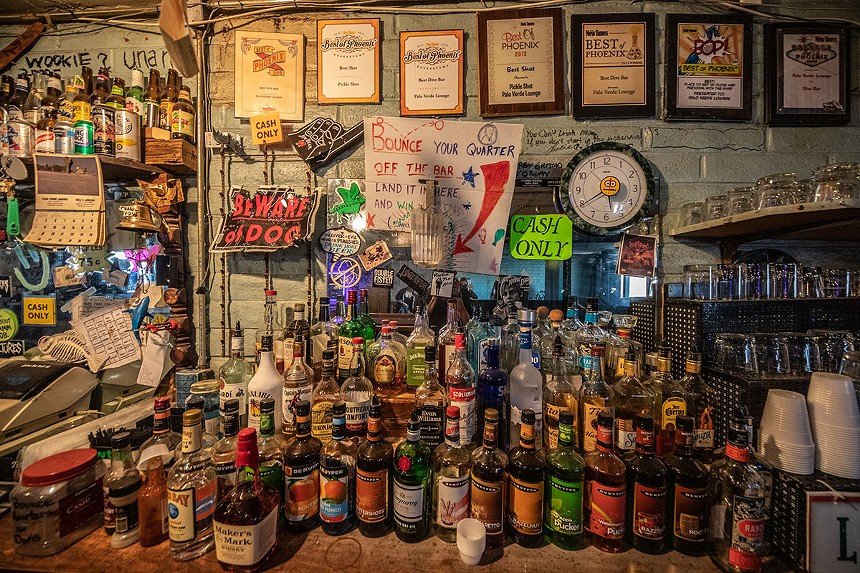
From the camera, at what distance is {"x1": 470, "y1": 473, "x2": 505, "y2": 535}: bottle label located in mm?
978

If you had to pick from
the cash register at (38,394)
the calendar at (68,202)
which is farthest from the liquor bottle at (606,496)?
the calendar at (68,202)

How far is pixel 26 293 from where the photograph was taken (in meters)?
2.02

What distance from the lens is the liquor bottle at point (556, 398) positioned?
3.69 ft

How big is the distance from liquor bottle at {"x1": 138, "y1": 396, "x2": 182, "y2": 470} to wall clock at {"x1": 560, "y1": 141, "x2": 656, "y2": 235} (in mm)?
1946

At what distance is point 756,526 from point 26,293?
362cm

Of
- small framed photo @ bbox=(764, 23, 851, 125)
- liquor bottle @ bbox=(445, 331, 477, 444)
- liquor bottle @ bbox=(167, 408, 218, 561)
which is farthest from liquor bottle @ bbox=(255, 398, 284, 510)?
small framed photo @ bbox=(764, 23, 851, 125)

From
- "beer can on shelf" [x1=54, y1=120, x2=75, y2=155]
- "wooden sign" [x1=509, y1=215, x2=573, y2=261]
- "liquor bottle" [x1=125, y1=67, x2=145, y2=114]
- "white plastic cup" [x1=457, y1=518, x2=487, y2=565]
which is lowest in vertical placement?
"white plastic cup" [x1=457, y1=518, x2=487, y2=565]

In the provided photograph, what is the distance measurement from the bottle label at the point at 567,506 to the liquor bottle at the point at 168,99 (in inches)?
99.2

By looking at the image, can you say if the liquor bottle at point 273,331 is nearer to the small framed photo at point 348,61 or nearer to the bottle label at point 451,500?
the bottle label at point 451,500

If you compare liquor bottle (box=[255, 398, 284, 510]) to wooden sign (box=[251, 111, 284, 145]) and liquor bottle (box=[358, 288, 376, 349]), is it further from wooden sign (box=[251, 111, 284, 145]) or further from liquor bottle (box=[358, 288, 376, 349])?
wooden sign (box=[251, 111, 284, 145])

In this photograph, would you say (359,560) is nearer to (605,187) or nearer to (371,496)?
(371,496)

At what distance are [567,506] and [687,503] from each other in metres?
0.35

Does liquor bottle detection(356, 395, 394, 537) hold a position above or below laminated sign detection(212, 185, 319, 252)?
below

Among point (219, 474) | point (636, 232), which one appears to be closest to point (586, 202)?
point (636, 232)
